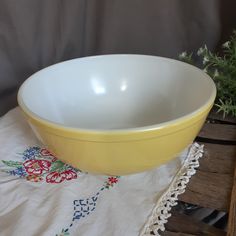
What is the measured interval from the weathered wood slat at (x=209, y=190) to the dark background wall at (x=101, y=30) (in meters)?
0.44

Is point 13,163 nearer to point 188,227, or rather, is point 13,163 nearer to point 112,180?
point 112,180

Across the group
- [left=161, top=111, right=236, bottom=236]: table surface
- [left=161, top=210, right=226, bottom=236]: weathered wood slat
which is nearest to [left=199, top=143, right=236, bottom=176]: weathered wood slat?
[left=161, top=111, right=236, bottom=236]: table surface

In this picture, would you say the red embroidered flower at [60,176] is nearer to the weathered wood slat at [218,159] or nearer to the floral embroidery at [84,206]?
the floral embroidery at [84,206]

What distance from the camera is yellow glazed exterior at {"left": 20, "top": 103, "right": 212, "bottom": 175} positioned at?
40cm

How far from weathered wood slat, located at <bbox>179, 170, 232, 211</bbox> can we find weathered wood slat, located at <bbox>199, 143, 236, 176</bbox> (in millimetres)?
11

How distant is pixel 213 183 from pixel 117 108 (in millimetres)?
221

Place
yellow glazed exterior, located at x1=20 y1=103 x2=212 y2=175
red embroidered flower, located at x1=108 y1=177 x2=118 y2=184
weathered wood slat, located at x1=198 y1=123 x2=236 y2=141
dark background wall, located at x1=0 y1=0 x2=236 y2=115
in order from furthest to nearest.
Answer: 1. dark background wall, located at x1=0 y1=0 x2=236 y2=115
2. weathered wood slat, located at x1=198 y1=123 x2=236 y2=141
3. red embroidered flower, located at x1=108 y1=177 x2=118 y2=184
4. yellow glazed exterior, located at x1=20 y1=103 x2=212 y2=175

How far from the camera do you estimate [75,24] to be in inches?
33.5

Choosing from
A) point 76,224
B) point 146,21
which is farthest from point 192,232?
point 146,21

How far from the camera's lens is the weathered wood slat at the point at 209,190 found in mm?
463

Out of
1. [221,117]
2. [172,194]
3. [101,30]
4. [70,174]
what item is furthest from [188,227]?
[101,30]

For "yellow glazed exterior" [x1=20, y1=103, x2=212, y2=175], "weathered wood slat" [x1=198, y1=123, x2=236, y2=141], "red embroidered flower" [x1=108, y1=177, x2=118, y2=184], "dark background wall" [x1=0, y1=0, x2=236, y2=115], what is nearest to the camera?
"yellow glazed exterior" [x1=20, y1=103, x2=212, y2=175]

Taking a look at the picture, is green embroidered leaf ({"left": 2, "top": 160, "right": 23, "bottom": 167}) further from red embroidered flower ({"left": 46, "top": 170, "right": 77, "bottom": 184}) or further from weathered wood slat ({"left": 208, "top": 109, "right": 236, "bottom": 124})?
weathered wood slat ({"left": 208, "top": 109, "right": 236, "bottom": 124})

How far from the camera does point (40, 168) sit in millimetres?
541
